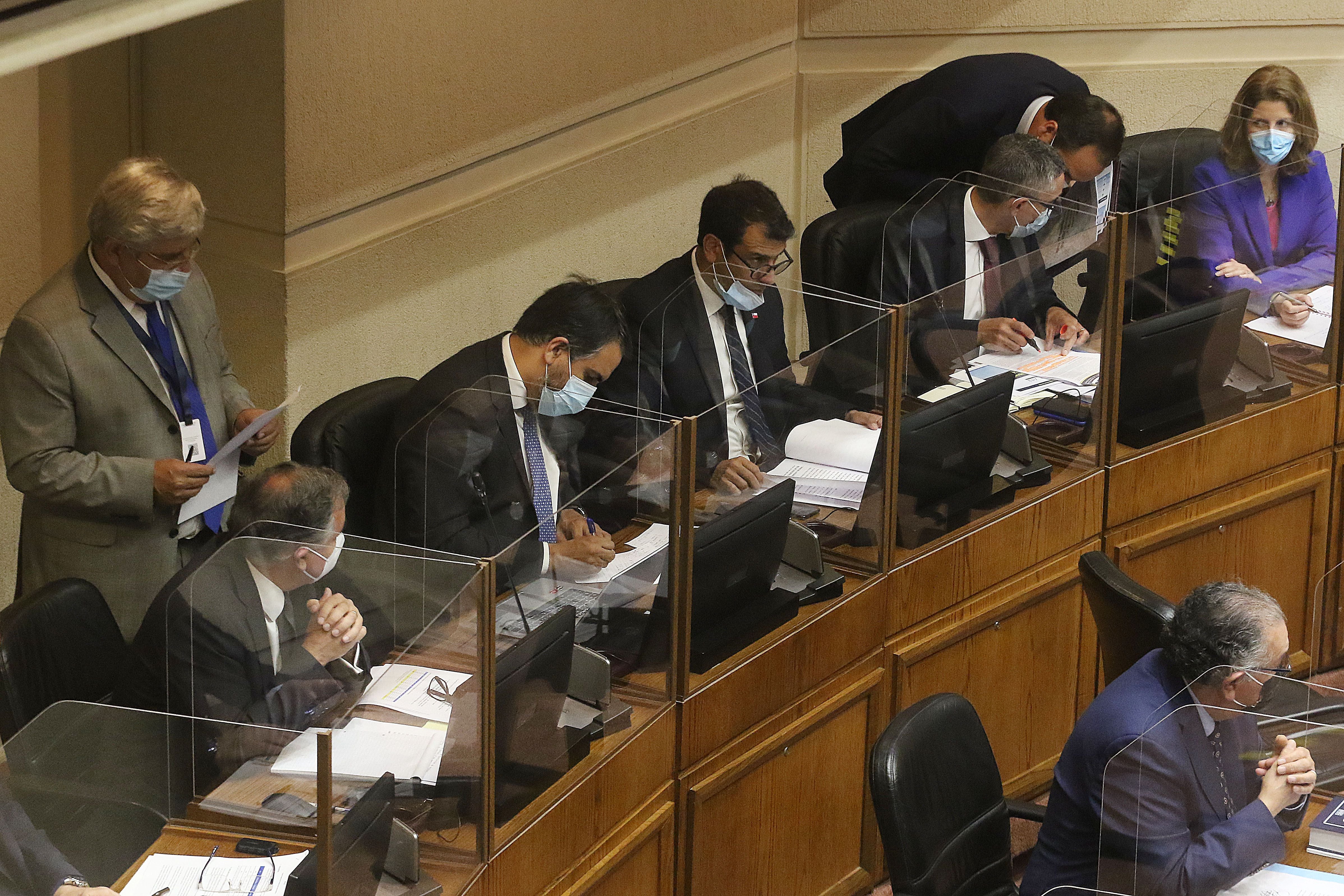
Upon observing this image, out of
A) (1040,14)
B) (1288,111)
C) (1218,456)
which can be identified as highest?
(1040,14)

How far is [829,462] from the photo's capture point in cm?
321

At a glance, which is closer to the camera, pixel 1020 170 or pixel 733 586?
pixel 733 586

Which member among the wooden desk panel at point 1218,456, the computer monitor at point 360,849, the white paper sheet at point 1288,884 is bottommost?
the white paper sheet at point 1288,884

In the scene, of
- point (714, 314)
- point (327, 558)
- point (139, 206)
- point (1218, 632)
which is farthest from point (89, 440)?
point (1218, 632)

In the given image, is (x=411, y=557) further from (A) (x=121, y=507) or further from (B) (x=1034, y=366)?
(B) (x=1034, y=366)

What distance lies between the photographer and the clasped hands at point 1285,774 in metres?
2.45

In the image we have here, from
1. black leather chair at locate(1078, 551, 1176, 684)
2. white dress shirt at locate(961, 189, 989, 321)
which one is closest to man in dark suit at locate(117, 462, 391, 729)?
black leather chair at locate(1078, 551, 1176, 684)

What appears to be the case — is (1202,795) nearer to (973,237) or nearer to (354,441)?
(354,441)

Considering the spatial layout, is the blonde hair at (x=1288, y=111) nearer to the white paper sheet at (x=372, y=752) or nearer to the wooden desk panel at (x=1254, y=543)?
the wooden desk panel at (x=1254, y=543)

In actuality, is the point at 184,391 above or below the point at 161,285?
below

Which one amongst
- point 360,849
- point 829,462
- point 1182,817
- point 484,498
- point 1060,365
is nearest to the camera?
point 360,849

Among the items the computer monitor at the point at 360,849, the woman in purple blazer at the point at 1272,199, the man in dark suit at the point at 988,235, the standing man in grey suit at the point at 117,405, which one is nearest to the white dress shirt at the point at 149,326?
the standing man in grey suit at the point at 117,405

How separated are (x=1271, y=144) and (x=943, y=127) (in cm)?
86

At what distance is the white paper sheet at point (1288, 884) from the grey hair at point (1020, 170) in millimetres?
1835
